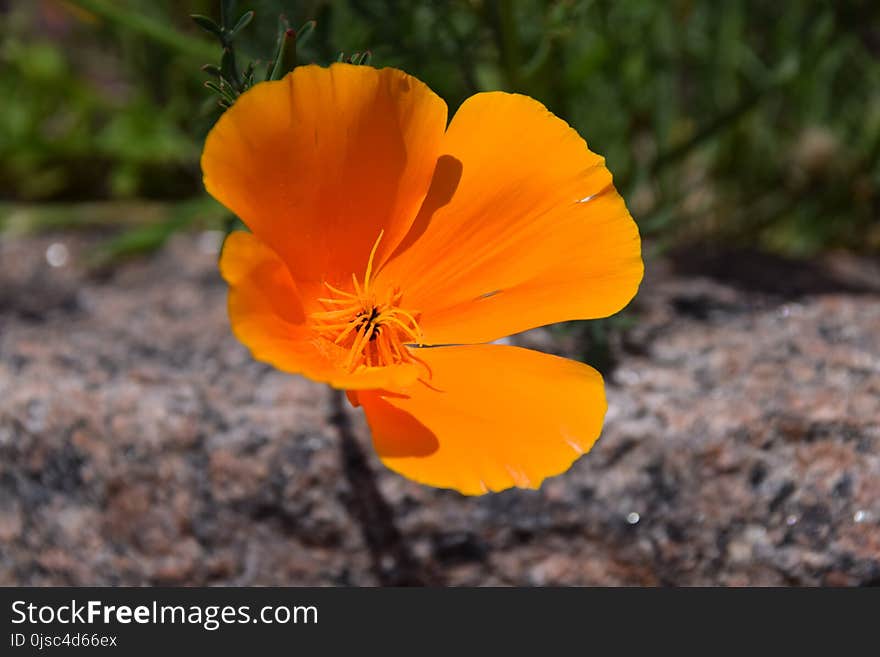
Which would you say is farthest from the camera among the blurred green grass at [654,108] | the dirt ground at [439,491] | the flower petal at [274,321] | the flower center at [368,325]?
the blurred green grass at [654,108]

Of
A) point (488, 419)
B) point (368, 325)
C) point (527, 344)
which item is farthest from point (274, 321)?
point (527, 344)

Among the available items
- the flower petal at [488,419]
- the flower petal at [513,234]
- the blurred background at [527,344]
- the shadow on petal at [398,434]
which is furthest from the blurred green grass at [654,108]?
the shadow on petal at [398,434]

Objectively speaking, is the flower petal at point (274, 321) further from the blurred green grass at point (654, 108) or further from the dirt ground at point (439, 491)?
the blurred green grass at point (654, 108)

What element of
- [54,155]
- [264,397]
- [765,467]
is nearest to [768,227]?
[765,467]

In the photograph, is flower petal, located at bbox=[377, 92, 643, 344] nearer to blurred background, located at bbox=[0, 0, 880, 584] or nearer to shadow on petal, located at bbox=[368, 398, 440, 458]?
shadow on petal, located at bbox=[368, 398, 440, 458]

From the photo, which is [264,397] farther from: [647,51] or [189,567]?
[647,51]

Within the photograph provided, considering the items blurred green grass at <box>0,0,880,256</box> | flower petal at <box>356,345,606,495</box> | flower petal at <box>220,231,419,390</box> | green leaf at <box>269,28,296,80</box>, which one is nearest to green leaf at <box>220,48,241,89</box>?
green leaf at <box>269,28,296,80</box>

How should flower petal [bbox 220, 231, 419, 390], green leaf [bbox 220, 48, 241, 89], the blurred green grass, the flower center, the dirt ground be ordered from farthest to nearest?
the blurred green grass < the dirt ground < the flower center < green leaf [bbox 220, 48, 241, 89] < flower petal [bbox 220, 231, 419, 390]
